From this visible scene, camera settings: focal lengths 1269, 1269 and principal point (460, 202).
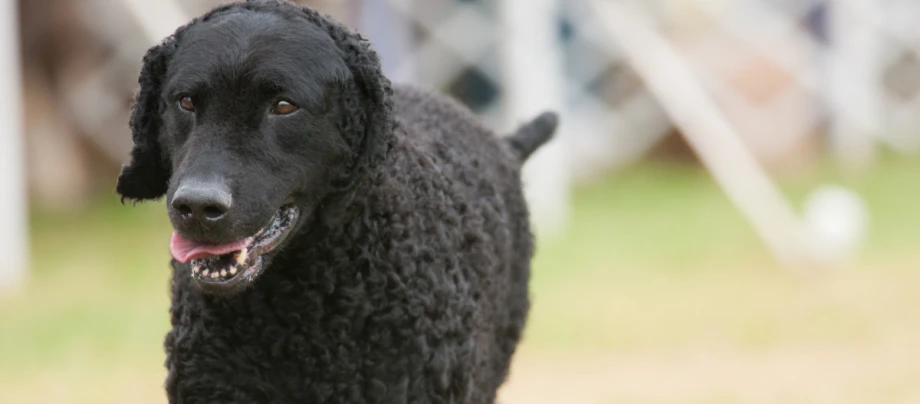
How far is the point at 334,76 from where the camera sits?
11.1 feet

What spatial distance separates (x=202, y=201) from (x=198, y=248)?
0.23 m

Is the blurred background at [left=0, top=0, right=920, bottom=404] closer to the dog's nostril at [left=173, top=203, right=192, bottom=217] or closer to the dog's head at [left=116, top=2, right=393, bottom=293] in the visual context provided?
the dog's head at [left=116, top=2, right=393, bottom=293]

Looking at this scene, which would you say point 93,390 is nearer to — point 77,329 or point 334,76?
point 77,329

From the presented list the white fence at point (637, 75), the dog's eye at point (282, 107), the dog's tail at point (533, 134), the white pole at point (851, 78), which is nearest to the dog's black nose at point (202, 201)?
the dog's eye at point (282, 107)

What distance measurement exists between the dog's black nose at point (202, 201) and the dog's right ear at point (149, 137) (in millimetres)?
475

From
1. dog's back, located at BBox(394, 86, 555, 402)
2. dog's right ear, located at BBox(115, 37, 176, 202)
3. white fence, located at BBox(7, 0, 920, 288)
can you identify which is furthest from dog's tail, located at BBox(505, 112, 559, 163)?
white fence, located at BBox(7, 0, 920, 288)

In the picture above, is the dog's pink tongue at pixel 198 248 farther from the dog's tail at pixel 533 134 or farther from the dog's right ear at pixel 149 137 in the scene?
the dog's tail at pixel 533 134

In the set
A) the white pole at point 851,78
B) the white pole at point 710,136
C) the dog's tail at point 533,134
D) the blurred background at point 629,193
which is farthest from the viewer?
the white pole at point 851,78

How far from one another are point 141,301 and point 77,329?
668 millimetres

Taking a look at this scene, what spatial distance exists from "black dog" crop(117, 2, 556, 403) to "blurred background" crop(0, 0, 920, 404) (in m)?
3.08

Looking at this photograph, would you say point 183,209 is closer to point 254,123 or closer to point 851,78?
point 254,123

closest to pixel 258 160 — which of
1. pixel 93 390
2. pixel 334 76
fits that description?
pixel 334 76

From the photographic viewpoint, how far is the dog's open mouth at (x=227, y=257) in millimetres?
3213

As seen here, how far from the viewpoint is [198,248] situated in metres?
3.24
